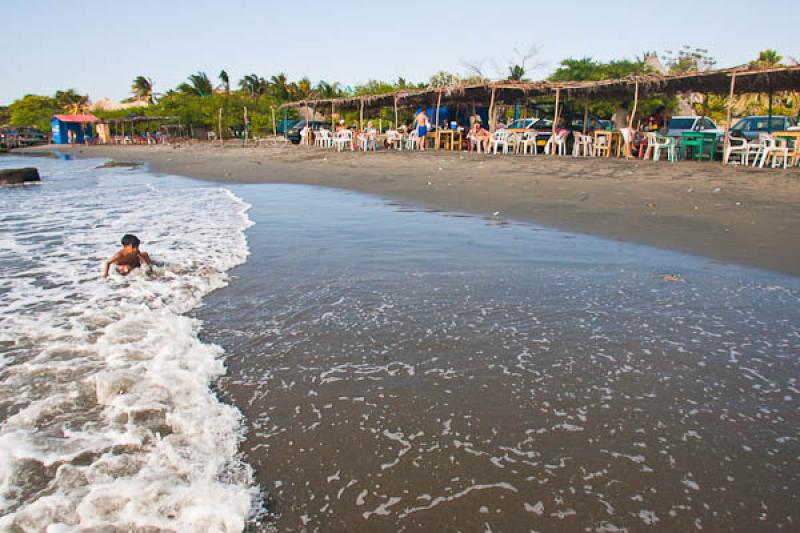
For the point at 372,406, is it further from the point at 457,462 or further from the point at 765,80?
the point at 765,80

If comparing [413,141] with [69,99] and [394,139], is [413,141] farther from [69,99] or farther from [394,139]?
[69,99]

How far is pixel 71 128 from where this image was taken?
48.5 meters

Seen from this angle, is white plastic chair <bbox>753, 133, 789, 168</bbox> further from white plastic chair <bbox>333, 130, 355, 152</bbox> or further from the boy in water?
white plastic chair <bbox>333, 130, 355, 152</bbox>

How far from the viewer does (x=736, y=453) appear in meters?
2.24

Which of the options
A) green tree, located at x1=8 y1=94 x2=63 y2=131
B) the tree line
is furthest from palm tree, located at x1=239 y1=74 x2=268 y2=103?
green tree, located at x1=8 y1=94 x2=63 y2=131

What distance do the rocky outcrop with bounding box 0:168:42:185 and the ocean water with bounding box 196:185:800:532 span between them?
14.6 m

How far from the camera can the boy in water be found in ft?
16.9

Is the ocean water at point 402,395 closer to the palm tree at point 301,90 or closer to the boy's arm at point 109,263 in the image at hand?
the boy's arm at point 109,263

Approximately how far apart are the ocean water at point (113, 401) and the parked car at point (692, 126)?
581 inches

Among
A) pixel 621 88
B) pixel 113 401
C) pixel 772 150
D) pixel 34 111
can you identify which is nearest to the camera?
pixel 113 401

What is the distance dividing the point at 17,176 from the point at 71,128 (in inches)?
1532

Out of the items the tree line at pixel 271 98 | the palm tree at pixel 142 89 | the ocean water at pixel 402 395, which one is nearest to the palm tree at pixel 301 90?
the tree line at pixel 271 98

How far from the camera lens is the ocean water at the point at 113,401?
1.98 m

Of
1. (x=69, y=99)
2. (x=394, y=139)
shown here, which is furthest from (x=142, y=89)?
(x=394, y=139)
